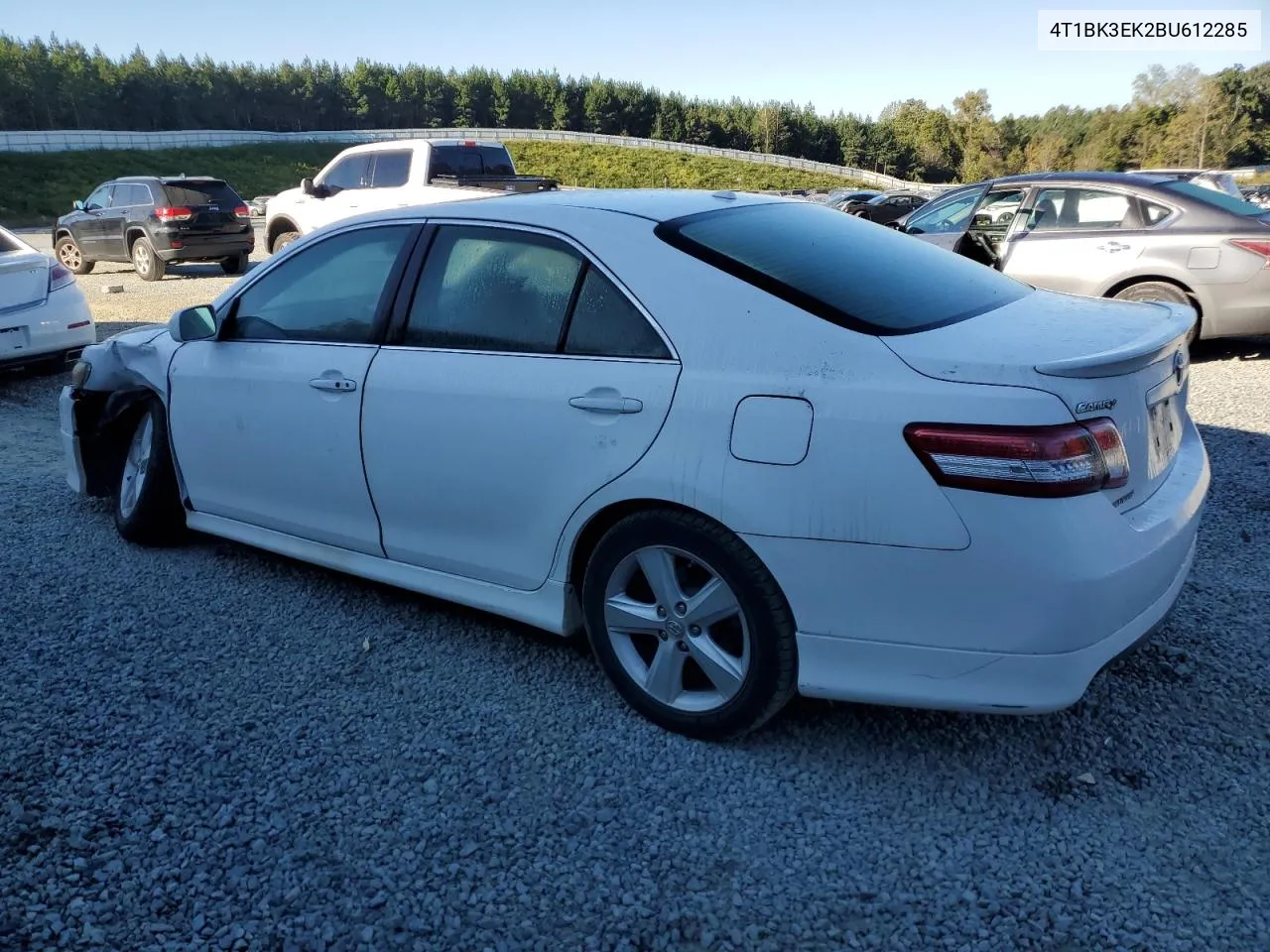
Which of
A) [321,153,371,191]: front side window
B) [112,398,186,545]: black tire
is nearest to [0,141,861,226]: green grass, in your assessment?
[321,153,371,191]: front side window

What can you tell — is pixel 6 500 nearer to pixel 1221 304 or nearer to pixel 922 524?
pixel 922 524

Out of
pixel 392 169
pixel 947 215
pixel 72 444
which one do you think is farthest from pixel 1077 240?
pixel 392 169

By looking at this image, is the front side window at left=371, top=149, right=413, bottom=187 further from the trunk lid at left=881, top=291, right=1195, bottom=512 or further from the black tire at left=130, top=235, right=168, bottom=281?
the trunk lid at left=881, top=291, right=1195, bottom=512

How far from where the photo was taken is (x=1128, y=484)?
2.51 metres

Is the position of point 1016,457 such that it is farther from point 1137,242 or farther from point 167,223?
point 167,223

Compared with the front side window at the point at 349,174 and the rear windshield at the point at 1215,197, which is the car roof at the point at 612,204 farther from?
the front side window at the point at 349,174

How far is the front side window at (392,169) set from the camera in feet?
43.5

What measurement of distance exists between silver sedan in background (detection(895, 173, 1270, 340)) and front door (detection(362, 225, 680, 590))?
232 inches

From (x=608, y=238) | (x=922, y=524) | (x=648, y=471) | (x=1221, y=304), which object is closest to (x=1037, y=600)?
(x=922, y=524)

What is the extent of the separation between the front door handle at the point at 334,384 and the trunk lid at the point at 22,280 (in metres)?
5.70

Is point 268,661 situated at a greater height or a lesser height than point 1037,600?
lesser

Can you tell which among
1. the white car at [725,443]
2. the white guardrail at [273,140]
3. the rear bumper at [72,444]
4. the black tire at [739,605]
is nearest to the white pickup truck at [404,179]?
the rear bumper at [72,444]

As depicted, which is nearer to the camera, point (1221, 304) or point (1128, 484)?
point (1128, 484)

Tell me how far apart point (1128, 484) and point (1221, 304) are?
5901 millimetres
